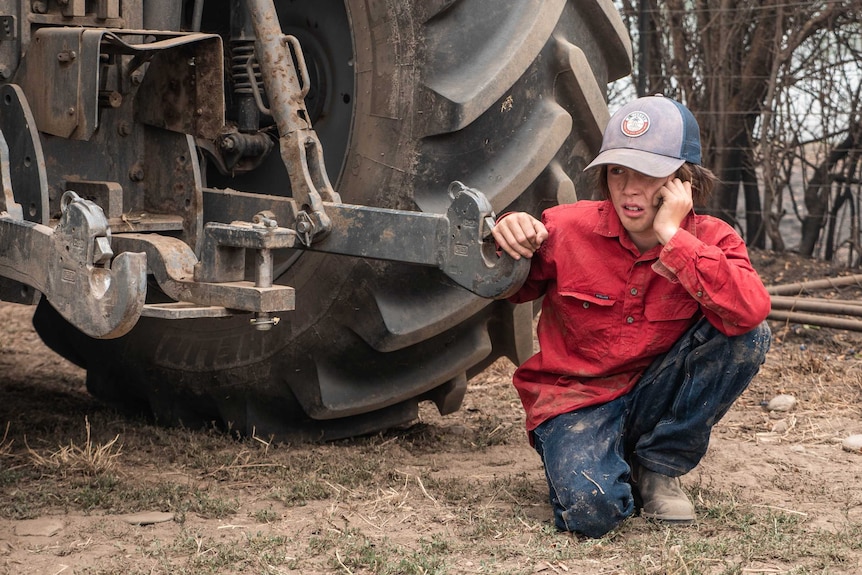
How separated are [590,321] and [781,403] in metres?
1.40

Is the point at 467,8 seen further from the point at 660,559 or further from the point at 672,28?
the point at 672,28

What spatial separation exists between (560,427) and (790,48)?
3748 millimetres

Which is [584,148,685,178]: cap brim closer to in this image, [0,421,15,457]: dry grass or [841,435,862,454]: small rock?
[841,435,862,454]: small rock

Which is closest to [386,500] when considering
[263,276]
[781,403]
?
[263,276]

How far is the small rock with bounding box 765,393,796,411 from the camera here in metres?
3.90

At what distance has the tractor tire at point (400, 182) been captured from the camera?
2.83m

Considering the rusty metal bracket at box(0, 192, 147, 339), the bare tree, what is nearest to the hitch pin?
the rusty metal bracket at box(0, 192, 147, 339)

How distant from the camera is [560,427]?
2.79 m

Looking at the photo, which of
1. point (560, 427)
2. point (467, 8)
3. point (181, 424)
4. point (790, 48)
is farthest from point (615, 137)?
point (790, 48)

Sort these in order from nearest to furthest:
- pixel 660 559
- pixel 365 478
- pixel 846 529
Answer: pixel 660 559 < pixel 846 529 < pixel 365 478

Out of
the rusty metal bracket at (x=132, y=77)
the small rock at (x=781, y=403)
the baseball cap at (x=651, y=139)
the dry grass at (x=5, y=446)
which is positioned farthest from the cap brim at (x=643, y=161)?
the dry grass at (x=5, y=446)

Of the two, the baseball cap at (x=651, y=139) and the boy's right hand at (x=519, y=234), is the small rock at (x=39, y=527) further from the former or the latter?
the baseball cap at (x=651, y=139)

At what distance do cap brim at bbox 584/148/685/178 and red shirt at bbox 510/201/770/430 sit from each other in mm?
137

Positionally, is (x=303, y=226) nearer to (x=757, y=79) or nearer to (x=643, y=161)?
(x=643, y=161)
